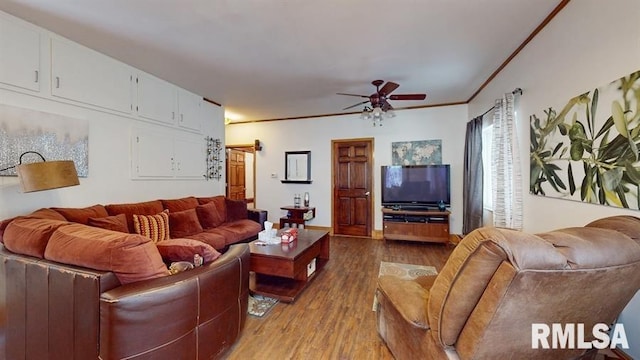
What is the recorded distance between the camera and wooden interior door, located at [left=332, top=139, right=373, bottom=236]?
5.23 metres

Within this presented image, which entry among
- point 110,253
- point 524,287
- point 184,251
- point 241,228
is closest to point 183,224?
point 241,228

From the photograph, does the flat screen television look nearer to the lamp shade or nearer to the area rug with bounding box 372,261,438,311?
the area rug with bounding box 372,261,438,311

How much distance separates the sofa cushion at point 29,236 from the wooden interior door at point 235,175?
481cm

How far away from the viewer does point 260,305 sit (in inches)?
93.7

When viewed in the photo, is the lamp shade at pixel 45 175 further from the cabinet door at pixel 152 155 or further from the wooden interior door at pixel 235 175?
the wooden interior door at pixel 235 175

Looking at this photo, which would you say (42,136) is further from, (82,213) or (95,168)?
(82,213)

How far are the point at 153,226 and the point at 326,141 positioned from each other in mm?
3594

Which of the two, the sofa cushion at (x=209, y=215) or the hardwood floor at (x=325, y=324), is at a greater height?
the sofa cushion at (x=209, y=215)

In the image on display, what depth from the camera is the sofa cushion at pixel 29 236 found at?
A: 59.5 inches

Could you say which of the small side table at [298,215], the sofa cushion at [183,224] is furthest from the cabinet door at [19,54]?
the small side table at [298,215]

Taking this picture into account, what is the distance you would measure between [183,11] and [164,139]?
2.10 meters

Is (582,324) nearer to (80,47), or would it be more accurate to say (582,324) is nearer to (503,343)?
(503,343)
